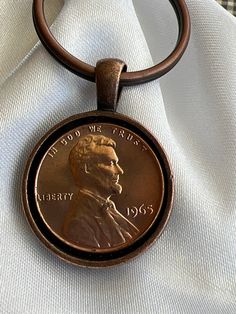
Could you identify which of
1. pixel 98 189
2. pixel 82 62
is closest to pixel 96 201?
pixel 98 189

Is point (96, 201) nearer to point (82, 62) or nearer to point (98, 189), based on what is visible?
point (98, 189)

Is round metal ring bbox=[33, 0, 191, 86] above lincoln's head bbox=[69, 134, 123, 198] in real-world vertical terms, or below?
above

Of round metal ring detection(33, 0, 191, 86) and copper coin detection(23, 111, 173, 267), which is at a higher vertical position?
round metal ring detection(33, 0, 191, 86)

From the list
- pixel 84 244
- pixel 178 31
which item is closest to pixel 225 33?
pixel 178 31
